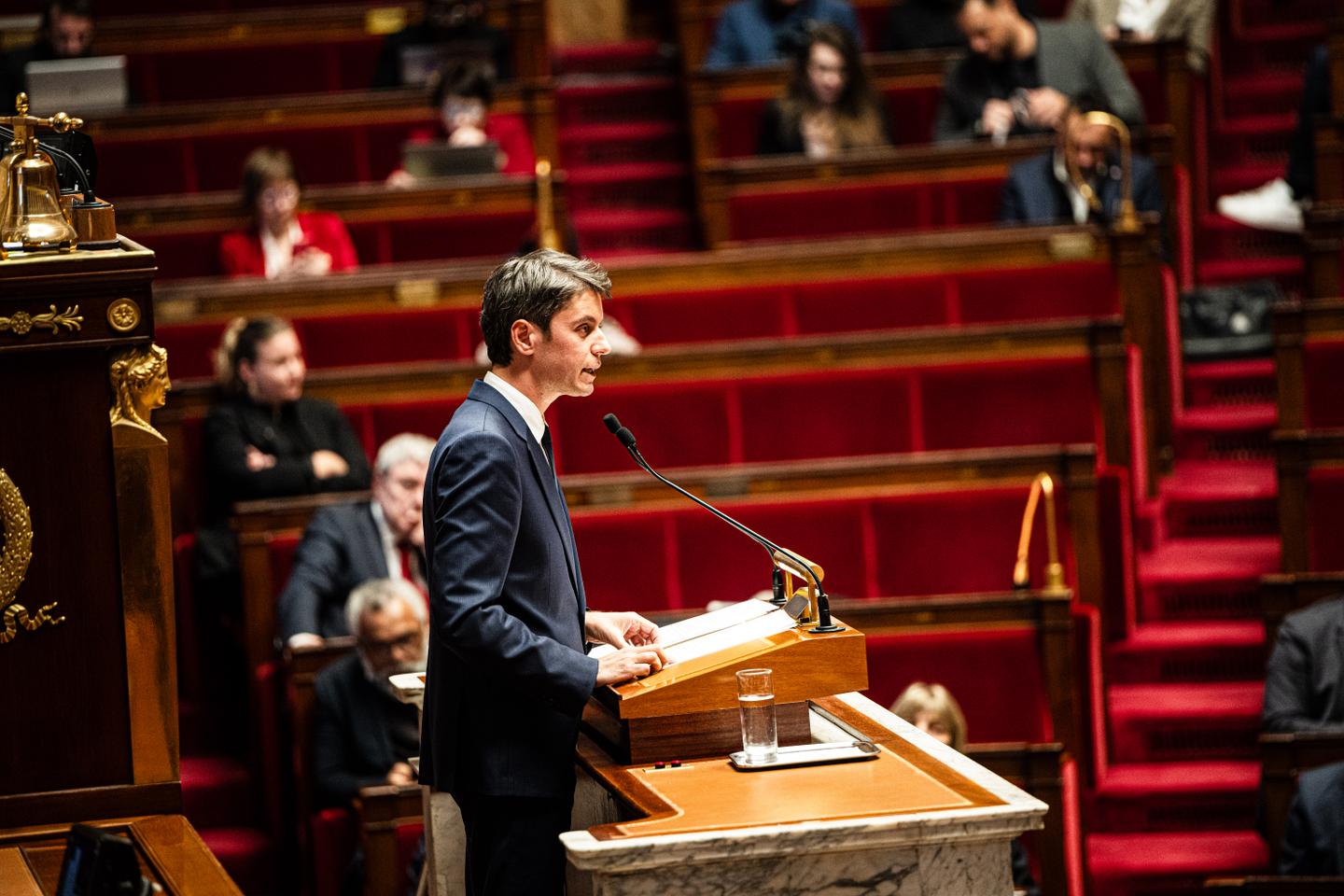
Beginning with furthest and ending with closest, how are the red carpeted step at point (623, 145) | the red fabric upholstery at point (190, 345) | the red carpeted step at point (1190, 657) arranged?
the red carpeted step at point (623, 145)
the red fabric upholstery at point (190, 345)
the red carpeted step at point (1190, 657)

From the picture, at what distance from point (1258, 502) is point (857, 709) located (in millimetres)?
1259

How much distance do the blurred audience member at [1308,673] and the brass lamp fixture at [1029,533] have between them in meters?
0.20

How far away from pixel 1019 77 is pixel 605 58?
883mm

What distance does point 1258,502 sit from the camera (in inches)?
86.7

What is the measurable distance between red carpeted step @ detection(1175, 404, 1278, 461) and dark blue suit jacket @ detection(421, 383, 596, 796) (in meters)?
1.49

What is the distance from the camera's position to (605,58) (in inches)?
130

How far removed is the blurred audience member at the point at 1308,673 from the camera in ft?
5.82

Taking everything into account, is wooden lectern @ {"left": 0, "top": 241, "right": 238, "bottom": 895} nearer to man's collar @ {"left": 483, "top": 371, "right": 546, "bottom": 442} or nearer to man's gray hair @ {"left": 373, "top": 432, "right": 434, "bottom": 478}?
man's collar @ {"left": 483, "top": 371, "right": 546, "bottom": 442}

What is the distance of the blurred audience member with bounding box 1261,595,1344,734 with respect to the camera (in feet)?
5.82

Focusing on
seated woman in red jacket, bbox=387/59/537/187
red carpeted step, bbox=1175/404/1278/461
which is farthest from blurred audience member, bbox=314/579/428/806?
red carpeted step, bbox=1175/404/1278/461

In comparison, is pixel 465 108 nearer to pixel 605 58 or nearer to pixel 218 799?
pixel 605 58

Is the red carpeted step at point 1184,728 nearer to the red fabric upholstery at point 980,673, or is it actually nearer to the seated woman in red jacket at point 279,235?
the red fabric upholstery at point 980,673

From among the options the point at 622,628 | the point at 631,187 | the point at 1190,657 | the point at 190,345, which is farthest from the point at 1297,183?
the point at 622,628

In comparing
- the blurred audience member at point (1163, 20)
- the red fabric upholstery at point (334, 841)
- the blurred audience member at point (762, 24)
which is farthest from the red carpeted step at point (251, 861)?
the blurred audience member at point (1163, 20)
